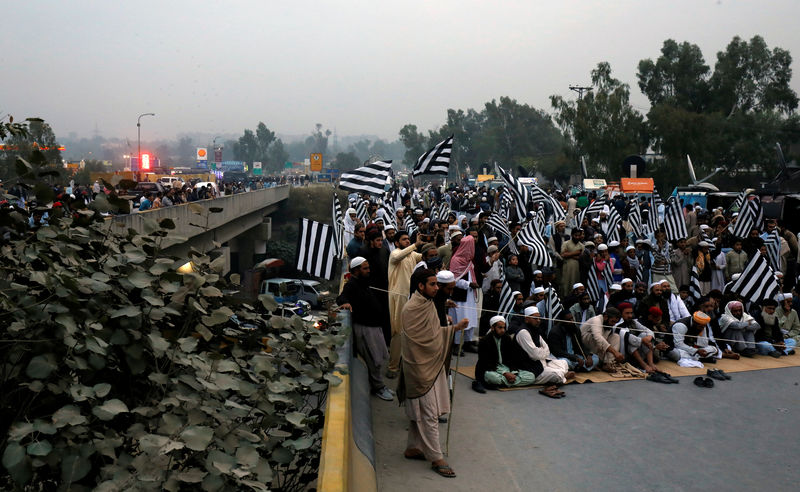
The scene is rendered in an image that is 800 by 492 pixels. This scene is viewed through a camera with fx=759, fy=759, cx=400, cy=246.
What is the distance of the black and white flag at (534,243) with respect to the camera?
12.5 m

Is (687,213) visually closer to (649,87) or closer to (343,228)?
(343,228)

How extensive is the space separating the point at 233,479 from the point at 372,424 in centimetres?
367

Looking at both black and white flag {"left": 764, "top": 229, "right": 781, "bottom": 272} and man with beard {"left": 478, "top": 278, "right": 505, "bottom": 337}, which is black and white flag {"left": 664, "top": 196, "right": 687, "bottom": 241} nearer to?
black and white flag {"left": 764, "top": 229, "right": 781, "bottom": 272}

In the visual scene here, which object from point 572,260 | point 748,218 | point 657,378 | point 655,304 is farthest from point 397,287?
point 748,218

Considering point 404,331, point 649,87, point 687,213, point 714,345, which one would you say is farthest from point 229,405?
point 649,87

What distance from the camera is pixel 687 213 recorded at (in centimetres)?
1762

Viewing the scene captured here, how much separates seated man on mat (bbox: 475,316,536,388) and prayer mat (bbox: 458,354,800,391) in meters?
0.12

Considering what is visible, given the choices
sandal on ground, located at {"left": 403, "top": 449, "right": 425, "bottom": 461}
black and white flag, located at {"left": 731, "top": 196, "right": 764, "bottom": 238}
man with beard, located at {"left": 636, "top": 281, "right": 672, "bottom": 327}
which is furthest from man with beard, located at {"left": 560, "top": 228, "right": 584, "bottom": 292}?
sandal on ground, located at {"left": 403, "top": 449, "right": 425, "bottom": 461}

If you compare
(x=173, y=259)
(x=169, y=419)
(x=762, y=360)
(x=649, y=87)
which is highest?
(x=649, y=87)

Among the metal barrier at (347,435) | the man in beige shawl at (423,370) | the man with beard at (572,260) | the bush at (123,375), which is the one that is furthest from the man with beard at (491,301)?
the bush at (123,375)

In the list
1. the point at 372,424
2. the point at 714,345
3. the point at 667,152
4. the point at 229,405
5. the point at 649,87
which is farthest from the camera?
the point at 649,87

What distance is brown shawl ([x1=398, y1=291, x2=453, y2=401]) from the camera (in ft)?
20.3

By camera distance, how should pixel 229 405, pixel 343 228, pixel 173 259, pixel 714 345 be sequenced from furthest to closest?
pixel 343 228 < pixel 714 345 < pixel 173 259 < pixel 229 405

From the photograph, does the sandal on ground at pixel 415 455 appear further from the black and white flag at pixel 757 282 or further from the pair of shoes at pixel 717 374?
the black and white flag at pixel 757 282
